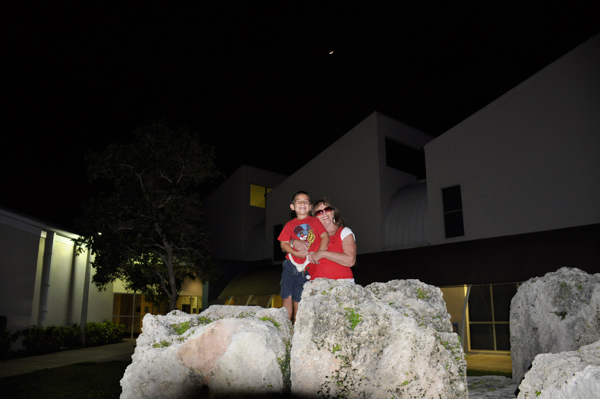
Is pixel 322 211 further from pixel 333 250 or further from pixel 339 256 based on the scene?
pixel 339 256

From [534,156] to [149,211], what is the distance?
48.4 feet

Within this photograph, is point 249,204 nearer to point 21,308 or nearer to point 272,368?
point 21,308

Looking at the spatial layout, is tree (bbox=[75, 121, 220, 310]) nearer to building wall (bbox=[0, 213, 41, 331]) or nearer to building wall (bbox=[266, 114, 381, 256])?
building wall (bbox=[0, 213, 41, 331])

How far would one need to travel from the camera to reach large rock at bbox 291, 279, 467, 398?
114 inches

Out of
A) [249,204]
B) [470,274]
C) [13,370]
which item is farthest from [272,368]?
[249,204]

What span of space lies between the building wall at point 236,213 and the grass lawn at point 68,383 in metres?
15.9

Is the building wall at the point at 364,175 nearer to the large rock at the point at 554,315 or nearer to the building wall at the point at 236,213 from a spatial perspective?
the building wall at the point at 236,213

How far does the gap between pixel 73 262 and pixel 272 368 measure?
2124cm

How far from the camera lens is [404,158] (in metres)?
20.7

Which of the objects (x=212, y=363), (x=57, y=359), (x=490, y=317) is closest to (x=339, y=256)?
(x=212, y=363)

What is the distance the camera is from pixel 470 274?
13.3 metres

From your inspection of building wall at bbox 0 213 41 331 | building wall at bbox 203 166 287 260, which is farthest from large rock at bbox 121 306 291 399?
building wall at bbox 203 166 287 260

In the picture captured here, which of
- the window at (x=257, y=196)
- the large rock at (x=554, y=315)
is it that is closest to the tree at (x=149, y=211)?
the window at (x=257, y=196)

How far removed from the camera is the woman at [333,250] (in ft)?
14.5
